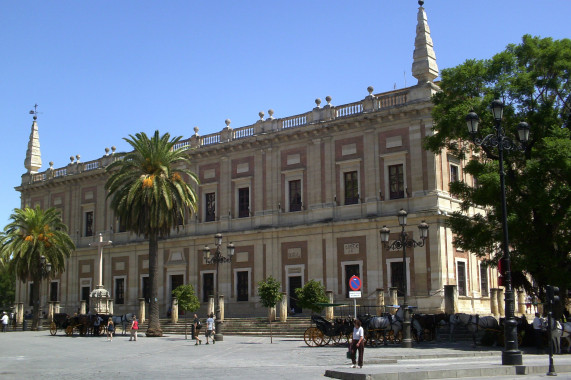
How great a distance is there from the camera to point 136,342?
28781 millimetres

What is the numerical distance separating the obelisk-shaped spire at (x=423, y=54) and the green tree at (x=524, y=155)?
8186 millimetres

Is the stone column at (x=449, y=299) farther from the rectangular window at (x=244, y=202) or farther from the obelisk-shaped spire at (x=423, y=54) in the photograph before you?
the rectangular window at (x=244, y=202)

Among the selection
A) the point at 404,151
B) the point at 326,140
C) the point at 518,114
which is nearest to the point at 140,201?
the point at 326,140

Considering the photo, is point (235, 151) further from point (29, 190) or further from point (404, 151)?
point (29, 190)

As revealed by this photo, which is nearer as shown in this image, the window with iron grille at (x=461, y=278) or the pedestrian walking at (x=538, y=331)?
the pedestrian walking at (x=538, y=331)

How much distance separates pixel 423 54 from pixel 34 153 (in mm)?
33821

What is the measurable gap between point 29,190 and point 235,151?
20842 mm

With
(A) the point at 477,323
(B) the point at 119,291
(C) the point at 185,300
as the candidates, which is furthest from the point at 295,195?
(A) the point at 477,323

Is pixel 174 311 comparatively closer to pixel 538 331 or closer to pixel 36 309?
pixel 36 309

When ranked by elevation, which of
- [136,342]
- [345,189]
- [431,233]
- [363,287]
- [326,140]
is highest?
[326,140]

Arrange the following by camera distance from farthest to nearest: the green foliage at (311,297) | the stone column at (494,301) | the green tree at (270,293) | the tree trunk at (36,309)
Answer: the tree trunk at (36,309)
the green tree at (270,293)
the stone column at (494,301)
the green foliage at (311,297)

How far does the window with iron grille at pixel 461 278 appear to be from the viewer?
33.5 meters

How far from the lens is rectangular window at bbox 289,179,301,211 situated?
37.8m

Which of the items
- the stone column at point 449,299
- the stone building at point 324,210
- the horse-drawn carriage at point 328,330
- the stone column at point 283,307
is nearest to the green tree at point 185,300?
the stone building at point 324,210
